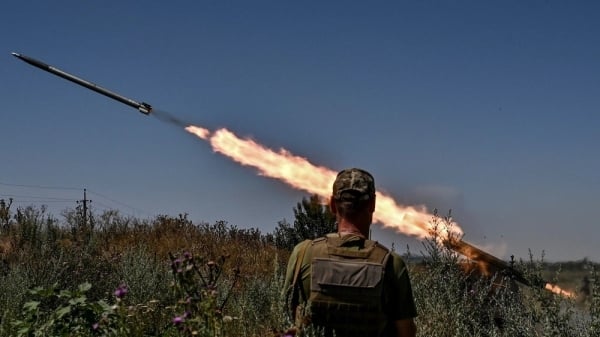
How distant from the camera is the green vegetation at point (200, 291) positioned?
14.5 ft

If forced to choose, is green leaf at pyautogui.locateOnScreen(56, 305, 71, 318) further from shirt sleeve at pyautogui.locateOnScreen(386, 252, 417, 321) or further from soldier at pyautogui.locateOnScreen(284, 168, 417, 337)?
shirt sleeve at pyautogui.locateOnScreen(386, 252, 417, 321)

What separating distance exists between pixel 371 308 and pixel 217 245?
15.8m

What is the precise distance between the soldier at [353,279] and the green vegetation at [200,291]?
303 mm

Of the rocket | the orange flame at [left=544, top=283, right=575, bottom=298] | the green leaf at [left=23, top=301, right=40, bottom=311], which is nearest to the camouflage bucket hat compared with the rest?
the orange flame at [left=544, top=283, right=575, bottom=298]

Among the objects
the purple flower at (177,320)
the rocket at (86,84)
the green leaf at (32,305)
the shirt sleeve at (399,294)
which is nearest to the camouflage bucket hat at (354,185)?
the shirt sleeve at (399,294)

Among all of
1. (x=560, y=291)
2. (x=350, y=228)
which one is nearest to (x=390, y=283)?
(x=350, y=228)

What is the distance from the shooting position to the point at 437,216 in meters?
8.77

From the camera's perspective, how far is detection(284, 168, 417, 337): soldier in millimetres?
4551

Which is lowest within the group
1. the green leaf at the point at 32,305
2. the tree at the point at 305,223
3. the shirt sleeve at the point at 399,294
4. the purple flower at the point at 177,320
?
the purple flower at the point at 177,320

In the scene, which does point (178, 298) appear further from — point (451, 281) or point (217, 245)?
point (217, 245)

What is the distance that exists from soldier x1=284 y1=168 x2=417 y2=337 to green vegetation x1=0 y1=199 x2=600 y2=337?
0.30 meters

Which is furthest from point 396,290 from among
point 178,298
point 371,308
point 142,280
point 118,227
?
point 118,227

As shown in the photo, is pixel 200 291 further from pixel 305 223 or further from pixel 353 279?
pixel 305 223

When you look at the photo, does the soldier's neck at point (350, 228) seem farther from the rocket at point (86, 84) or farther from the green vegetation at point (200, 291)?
the rocket at point (86, 84)
